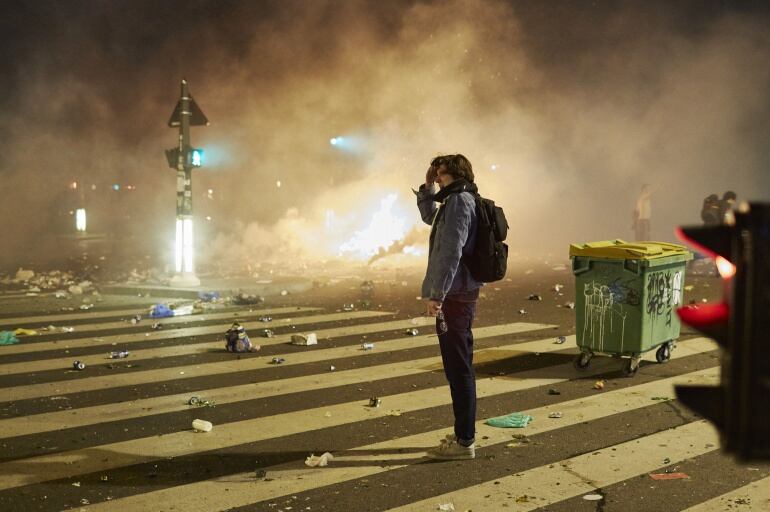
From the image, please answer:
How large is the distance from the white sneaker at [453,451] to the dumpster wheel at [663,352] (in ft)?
11.7

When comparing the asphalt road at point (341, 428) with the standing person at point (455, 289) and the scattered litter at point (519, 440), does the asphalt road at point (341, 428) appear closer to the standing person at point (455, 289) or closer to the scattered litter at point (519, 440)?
the scattered litter at point (519, 440)

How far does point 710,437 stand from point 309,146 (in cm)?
3438

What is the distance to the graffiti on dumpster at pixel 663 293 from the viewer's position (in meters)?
7.35

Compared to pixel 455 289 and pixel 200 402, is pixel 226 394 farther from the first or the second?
pixel 455 289

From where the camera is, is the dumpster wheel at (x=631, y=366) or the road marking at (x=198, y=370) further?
the dumpster wheel at (x=631, y=366)

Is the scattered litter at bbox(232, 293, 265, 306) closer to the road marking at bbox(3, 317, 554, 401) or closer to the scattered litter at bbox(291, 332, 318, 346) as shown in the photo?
the road marking at bbox(3, 317, 554, 401)

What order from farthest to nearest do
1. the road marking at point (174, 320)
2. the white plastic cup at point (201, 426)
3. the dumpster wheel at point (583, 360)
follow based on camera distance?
the road marking at point (174, 320) < the dumpster wheel at point (583, 360) < the white plastic cup at point (201, 426)

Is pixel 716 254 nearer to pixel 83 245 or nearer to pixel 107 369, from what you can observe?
pixel 107 369

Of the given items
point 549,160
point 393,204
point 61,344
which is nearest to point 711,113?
point 549,160

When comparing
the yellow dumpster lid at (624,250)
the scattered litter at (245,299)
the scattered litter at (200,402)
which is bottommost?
the scattered litter at (200,402)

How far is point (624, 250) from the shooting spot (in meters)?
7.29

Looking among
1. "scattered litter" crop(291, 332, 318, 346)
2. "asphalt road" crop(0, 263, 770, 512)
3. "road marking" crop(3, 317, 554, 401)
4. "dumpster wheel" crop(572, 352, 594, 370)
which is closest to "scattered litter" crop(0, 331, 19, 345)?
"asphalt road" crop(0, 263, 770, 512)

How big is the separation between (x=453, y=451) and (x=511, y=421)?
932 millimetres

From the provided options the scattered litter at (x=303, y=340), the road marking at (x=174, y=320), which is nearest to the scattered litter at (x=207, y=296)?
the road marking at (x=174, y=320)
